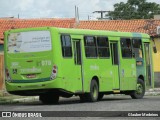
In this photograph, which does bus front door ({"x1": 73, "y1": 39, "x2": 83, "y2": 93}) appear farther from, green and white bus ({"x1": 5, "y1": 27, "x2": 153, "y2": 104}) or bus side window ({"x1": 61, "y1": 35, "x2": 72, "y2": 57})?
bus side window ({"x1": 61, "y1": 35, "x2": 72, "y2": 57})

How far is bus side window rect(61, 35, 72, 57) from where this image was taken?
74.0 feet

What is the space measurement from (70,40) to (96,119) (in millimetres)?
7733

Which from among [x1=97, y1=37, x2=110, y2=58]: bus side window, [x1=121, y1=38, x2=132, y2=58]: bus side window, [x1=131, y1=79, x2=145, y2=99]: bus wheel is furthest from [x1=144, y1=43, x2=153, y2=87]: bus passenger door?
[x1=97, y1=37, x2=110, y2=58]: bus side window

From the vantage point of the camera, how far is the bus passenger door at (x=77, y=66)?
23203mm

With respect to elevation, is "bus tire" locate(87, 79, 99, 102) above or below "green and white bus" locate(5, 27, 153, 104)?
below

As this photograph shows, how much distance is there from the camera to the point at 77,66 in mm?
23406

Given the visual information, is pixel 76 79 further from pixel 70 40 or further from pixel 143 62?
pixel 143 62

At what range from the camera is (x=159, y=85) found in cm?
4628

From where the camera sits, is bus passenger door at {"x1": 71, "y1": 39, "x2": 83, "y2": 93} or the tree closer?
bus passenger door at {"x1": 71, "y1": 39, "x2": 83, "y2": 93}

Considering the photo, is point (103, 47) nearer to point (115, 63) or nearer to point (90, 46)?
point (90, 46)

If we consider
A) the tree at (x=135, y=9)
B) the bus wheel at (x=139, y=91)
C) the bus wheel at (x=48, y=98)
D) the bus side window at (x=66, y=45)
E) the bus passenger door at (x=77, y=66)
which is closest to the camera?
the bus side window at (x=66, y=45)

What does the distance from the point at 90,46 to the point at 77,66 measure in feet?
4.37

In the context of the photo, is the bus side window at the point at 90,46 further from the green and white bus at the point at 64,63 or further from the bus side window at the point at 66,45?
the bus side window at the point at 66,45

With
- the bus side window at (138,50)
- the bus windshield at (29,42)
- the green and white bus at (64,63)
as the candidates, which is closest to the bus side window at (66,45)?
the green and white bus at (64,63)
